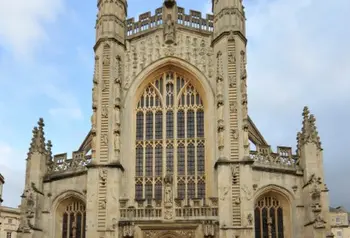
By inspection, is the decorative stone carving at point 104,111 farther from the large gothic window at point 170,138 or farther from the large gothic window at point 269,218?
the large gothic window at point 269,218

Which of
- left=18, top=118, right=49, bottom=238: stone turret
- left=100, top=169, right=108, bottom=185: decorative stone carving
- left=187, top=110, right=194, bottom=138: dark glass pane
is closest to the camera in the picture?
left=100, top=169, right=108, bottom=185: decorative stone carving

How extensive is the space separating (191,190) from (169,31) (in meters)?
8.48

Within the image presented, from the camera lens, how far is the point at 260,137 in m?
29.5

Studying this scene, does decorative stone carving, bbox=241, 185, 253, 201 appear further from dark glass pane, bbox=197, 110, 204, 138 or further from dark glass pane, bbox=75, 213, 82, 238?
dark glass pane, bbox=75, 213, 82, 238

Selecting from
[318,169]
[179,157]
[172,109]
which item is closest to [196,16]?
[172,109]

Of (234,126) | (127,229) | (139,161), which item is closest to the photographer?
(127,229)

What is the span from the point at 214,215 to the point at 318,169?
5564 millimetres

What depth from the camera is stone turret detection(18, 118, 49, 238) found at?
23.7 m

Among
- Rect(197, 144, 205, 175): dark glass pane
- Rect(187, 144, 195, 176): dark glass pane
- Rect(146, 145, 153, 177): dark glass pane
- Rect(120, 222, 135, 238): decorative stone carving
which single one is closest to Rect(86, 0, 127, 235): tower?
Rect(120, 222, 135, 238): decorative stone carving

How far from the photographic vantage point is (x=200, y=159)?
24.8 m

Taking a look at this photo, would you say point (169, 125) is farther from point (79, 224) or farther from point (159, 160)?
point (79, 224)

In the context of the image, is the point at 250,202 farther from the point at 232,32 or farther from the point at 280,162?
the point at 232,32

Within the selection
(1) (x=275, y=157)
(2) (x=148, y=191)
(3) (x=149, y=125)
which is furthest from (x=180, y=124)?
(1) (x=275, y=157)

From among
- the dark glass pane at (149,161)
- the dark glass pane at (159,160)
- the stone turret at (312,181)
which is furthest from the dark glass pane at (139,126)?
the stone turret at (312,181)
